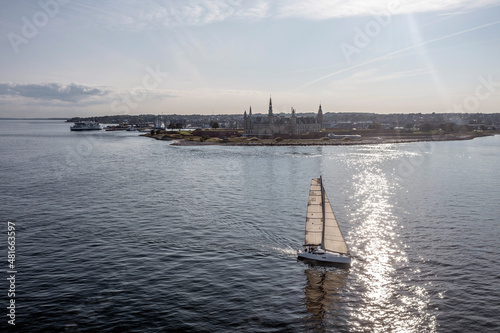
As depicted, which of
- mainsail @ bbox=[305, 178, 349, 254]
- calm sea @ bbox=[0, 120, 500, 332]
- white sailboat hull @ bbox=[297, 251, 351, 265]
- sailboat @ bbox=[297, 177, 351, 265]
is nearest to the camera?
calm sea @ bbox=[0, 120, 500, 332]

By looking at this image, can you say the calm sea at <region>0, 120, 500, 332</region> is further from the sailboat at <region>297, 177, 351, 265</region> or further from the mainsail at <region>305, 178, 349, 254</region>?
the mainsail at <region>305, 178, 349, 254</region>

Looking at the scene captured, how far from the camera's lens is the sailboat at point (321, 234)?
36.5 metres

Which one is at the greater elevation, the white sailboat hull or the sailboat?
the sailboat

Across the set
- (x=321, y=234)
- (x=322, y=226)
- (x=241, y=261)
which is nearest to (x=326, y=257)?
(x=321, y=234)

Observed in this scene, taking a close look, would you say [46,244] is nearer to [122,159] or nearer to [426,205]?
[426,205]

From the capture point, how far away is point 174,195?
66.5 meters

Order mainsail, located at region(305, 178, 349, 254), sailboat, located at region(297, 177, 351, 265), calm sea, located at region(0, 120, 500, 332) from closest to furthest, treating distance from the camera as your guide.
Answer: calm sea, located at region(0, 120, 500, 332) < sailboat, located at region(297, 177, 351, 265) < mainsail, located at region(305, 178, 349, 254)

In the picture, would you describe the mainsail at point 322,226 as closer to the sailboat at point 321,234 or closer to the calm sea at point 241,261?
the sailboat at point 321,234

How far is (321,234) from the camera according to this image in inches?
1481

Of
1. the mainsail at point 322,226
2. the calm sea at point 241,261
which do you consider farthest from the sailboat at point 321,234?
the calm sea at point 241,261

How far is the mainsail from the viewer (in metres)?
36.9

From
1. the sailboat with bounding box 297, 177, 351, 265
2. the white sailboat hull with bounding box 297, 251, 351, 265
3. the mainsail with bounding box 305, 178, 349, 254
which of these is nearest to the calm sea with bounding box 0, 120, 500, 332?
the white sailboat hull with bounding box 297, 251, 351, 265

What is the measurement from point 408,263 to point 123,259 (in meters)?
26.6

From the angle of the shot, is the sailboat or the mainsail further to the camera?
the mainsail
